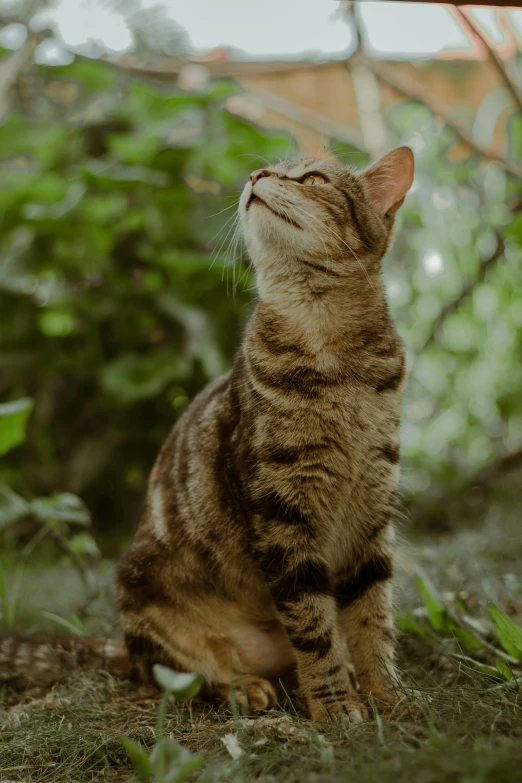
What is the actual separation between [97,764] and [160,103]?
3711 millimetres

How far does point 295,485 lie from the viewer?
179cm

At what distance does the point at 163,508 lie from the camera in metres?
2.15

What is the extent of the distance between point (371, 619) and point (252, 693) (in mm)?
371

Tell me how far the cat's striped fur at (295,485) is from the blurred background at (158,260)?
4.43ft

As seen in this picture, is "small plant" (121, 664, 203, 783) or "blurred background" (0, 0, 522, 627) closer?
"small plant" (121, 664, 203, 783)

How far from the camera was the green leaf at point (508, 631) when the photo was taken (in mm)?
1679

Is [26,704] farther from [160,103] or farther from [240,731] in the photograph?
[160,103]

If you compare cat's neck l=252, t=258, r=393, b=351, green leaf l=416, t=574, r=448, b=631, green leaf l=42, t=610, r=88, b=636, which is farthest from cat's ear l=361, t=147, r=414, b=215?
green leaf l=42, t=610, r=88, b=636

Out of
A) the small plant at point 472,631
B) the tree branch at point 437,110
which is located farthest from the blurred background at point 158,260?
the small plant at point 472,631

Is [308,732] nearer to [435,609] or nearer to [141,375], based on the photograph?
[435,609]

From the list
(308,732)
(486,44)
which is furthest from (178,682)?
(486,44)

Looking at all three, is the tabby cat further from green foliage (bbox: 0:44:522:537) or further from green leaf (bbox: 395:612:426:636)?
green foliage (bbox: 0:44:522:537)

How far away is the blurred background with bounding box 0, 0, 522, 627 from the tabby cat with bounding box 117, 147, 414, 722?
1362mm

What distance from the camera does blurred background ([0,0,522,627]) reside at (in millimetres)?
3721
